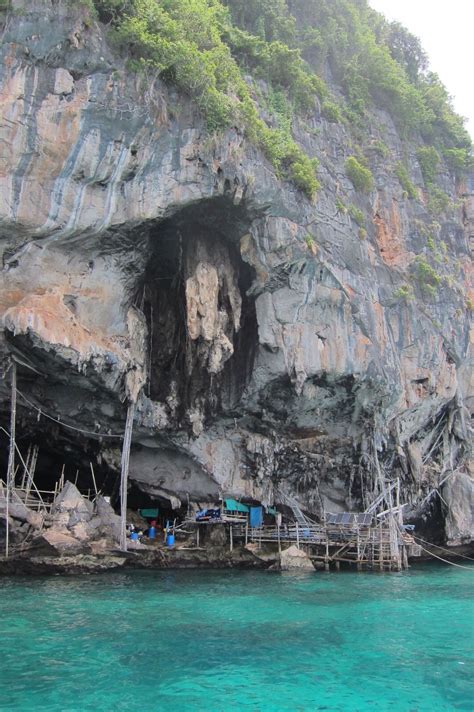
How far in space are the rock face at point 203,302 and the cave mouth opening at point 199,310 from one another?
63 millimetres

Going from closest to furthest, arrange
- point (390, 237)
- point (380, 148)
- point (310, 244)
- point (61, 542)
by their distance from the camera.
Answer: point (61, 542) → point (310, 244) → point (390, 237) → point (380, 148)

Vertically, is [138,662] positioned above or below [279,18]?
below

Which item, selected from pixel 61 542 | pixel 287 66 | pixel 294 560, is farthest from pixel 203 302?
pixel 287 66

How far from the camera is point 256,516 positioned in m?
21.7

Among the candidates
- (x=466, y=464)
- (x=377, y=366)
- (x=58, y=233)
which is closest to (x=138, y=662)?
(x=58, y=233)

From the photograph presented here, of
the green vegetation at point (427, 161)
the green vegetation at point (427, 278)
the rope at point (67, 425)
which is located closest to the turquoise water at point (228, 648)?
the rope at point (67, 425)

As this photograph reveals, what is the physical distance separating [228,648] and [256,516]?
1318 centimetres

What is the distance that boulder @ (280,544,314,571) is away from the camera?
61.3ft

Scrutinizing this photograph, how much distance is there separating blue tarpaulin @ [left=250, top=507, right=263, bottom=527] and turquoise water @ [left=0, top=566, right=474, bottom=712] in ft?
23.3

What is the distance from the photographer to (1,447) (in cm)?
2069

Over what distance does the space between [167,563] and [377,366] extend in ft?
29.0

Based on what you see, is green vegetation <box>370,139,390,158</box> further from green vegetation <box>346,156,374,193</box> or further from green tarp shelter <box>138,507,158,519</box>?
green tarp shelter <box>138,507,158,519</box>

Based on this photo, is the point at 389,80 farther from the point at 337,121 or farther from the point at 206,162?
the point at 206,162

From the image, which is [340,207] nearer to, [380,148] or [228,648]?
[380,148]
